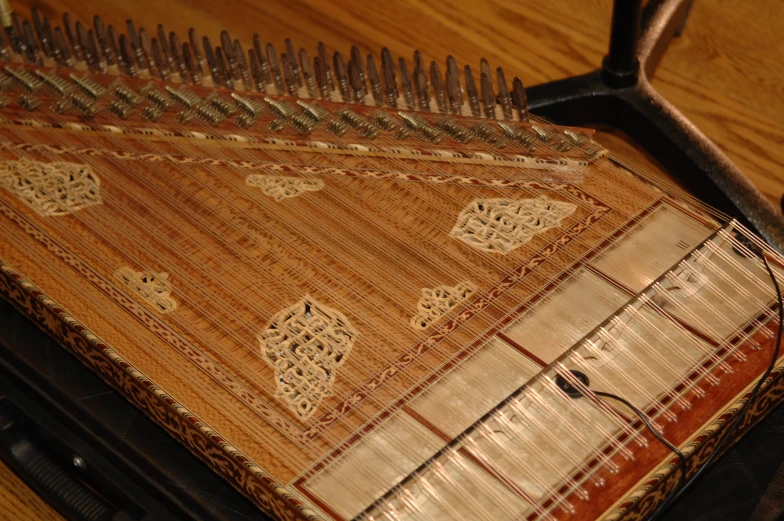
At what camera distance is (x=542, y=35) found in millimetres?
3461

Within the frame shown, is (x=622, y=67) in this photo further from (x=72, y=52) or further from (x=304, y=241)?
(x=72, y=52)

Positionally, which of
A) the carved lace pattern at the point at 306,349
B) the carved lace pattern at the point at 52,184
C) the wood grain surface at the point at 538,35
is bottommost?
the wood grain surface at the point at 538,35

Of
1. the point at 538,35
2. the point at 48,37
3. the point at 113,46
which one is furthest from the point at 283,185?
the point at 538,35

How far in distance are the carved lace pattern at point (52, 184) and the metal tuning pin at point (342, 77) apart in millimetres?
609

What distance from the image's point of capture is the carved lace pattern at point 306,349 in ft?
6.13

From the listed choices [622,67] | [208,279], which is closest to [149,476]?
[208,279]

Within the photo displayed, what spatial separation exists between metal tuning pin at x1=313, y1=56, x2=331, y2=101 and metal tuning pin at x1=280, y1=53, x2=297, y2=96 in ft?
0.18

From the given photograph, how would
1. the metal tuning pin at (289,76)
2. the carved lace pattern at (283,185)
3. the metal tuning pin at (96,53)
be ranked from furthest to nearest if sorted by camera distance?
the metal tuning pin at (96,53) → the metal tuning pin at (289,76) → the carved lace pattern at (283,185)

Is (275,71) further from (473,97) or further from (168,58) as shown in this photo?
(473,97)

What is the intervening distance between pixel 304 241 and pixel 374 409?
0.44m

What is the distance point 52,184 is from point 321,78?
67 cm

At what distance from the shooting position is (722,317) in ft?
6.30

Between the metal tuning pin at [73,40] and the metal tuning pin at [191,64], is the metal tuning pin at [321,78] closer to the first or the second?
the metal tuning pin at [191,64]

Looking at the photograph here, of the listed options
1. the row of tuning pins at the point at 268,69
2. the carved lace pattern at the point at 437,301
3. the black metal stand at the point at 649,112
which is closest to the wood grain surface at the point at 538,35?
the black metal stand at the point at 649,112
